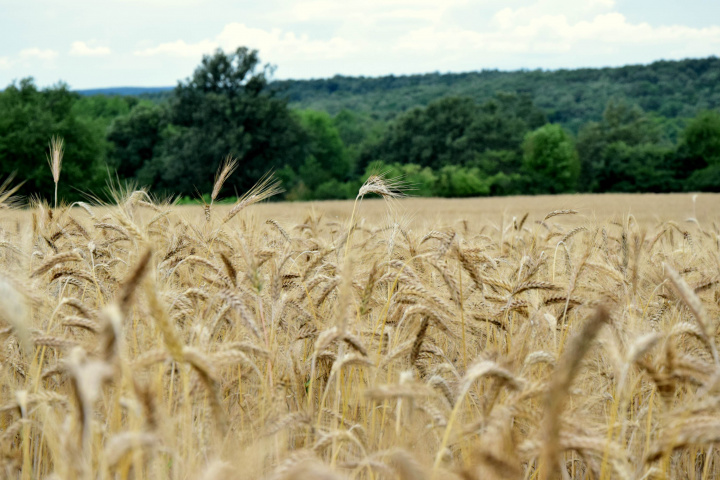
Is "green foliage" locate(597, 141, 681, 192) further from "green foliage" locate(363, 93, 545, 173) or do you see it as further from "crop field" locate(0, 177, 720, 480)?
"crop field" locate(0, 177, 720, 480)

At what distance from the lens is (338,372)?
1783mm

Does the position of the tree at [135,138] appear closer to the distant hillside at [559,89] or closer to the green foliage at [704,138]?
the distant hillside at [559,89]

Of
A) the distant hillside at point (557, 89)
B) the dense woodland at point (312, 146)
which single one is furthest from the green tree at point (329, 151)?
the distant hillside at point (557, 89)

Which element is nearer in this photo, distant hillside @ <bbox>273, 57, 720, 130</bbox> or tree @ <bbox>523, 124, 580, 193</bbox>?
tree @ <bbox>523, 124, 580, 193</bbox>

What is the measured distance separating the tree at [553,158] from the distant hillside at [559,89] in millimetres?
28617

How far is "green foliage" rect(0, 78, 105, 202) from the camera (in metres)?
35.2

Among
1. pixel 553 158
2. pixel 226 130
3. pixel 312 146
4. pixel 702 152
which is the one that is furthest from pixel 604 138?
pixel 226 130

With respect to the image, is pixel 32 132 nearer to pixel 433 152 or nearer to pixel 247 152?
pixel 247 152

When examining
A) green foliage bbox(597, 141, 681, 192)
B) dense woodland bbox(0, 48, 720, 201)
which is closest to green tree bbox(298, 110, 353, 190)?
dense woodland bbox(0, 48, 720, 201)

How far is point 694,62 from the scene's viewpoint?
96.6 metres

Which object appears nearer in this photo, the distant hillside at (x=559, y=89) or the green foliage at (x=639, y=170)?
the green foliage at (x=639, y=170)

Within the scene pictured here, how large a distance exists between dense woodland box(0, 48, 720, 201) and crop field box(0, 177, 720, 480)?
26071 millimetres

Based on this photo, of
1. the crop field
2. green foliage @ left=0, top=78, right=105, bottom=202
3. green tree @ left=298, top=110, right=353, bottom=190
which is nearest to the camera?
the crop field

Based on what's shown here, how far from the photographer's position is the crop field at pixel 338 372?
4.08ft
